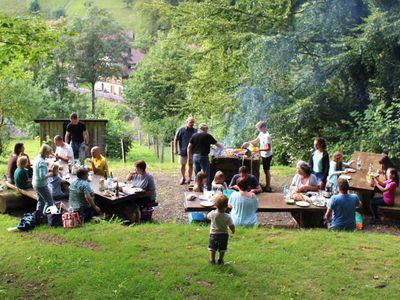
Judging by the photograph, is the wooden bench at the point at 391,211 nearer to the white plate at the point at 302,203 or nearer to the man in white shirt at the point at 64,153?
the white plate at the point at 302,203

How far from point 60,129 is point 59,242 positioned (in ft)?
34.9

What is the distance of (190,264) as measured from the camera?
6375 mm

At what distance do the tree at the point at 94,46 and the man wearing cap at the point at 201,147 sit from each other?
29296 mm

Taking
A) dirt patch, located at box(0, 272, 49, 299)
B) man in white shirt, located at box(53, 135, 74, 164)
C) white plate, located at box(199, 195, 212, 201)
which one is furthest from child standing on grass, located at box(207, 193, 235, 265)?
man in white shirt, located at box(53, 135, 74, 164)

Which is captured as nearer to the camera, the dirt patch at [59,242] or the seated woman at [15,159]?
the dirt patch at [59,242]

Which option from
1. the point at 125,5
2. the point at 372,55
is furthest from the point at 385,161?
the point at 125,5

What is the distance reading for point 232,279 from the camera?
5.95 meters

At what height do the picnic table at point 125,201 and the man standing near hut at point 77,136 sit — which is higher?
the man standing near hut at point 77,136

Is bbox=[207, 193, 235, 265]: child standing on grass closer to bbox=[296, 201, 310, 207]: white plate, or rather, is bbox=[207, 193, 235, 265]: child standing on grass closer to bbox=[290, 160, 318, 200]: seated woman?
bbox=[296, 201, 310, 207]: white plate

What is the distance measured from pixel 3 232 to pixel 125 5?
83133mm

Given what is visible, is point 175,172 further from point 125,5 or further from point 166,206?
point 125,5

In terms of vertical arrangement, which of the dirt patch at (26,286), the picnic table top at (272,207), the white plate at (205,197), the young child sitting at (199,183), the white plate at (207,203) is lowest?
the dirt patch at (26,286)

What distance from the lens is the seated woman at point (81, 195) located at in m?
8.20

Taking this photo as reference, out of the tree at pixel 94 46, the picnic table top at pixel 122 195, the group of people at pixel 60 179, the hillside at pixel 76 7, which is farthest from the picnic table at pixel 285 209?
the hillside at pixel 76 7
